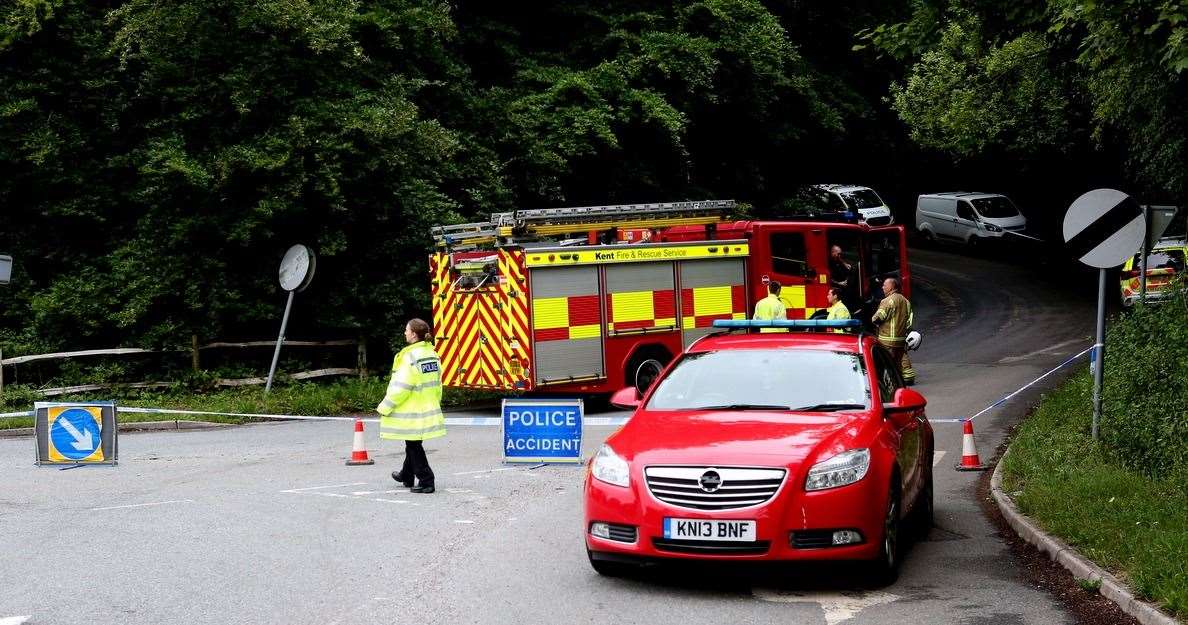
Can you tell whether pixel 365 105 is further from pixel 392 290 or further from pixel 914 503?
pixel 914 503

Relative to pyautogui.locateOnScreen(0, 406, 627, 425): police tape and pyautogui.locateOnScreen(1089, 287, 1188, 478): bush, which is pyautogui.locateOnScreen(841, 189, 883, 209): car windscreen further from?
pyautogui.locateOnScreen(1089, 287, 1188, 478): bush

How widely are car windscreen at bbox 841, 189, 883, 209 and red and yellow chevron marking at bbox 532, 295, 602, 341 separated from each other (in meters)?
26.6

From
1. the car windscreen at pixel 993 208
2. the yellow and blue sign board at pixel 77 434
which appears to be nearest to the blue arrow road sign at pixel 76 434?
the yellow and blue sign board at pixel 77 434

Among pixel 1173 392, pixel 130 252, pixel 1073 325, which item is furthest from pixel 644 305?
pixel 1073 325

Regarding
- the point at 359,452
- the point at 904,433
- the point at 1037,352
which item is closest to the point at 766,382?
the point at 904,433

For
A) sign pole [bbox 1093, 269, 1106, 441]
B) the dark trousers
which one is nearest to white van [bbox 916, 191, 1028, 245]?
sign pole [bbox 1093, 269, 1106, 441]

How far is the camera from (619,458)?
341 inches

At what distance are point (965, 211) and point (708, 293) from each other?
25702 millimetres

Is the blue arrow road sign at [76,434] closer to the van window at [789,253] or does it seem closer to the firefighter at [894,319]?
the firefighter at [894,319]

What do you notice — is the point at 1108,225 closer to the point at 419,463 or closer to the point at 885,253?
the point at 419,463

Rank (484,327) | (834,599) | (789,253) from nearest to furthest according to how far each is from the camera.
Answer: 1. (834,599)
2. (484,327)
3. (789,253)

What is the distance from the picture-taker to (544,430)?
578 inches

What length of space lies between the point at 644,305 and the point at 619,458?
1209 cm

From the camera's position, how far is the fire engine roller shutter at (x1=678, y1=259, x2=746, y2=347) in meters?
21.1
